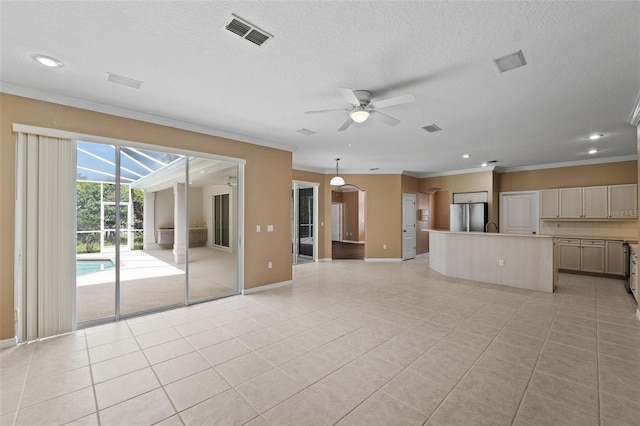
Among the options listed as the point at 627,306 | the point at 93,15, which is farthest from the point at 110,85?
the point at 627,306

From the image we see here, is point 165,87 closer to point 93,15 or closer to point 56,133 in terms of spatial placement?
point 93,15

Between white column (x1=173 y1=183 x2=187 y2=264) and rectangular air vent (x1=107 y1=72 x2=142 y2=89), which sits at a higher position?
rectangular air vent (x1=107 y1=72 x2=142 y2=89)

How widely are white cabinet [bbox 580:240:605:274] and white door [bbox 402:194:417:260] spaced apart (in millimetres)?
4033

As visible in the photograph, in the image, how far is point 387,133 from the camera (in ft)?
15.4

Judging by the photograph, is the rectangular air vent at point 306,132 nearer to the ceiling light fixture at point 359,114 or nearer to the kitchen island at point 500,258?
the ceiling light fixture at point 359,114

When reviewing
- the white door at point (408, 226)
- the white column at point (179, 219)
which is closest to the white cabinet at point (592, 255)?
the white door at point (408, 226)

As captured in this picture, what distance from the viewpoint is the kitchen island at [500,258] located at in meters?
5.03

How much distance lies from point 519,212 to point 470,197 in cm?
127

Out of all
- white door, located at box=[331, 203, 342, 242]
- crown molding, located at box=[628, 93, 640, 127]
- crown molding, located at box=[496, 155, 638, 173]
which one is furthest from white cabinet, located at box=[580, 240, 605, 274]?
white door, located at box=[331, 203, 342, 242]

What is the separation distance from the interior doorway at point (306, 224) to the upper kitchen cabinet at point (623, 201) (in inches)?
275

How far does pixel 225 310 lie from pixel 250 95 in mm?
2994

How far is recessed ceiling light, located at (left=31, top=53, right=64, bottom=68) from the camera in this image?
7.95 feet

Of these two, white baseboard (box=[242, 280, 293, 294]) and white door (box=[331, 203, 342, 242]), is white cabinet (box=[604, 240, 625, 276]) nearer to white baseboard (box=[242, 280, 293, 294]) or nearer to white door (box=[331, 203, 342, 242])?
→ white baseboard (box=[242, 280, 293, 294])

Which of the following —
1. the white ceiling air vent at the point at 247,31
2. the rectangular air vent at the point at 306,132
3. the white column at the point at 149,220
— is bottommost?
the white column at the point at 149,220
